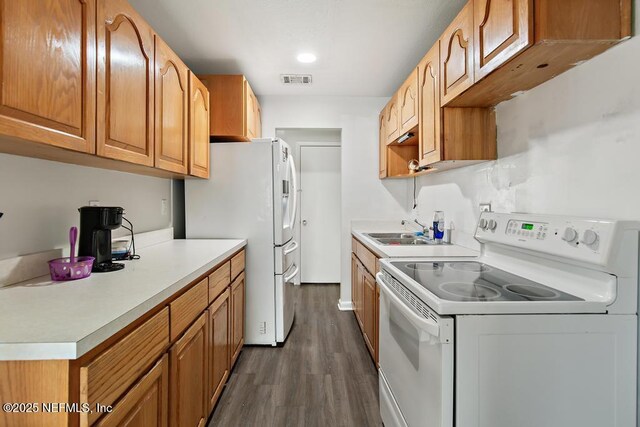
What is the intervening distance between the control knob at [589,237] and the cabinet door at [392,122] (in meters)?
1.76

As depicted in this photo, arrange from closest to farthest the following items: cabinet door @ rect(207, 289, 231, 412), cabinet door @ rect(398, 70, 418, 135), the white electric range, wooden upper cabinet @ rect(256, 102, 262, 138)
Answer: the white electric range
cabinet door @ rect(207, 289, 231, 412)
cabinet door @ rect(398, 70, 418, 135)
wooden upper cabinet @ rect(256, 102, 262, 138)

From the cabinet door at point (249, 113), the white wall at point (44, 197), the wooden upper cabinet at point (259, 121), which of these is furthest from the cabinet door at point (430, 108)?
the white wall at point (44, 197)

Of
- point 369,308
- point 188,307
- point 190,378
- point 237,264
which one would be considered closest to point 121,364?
point 188,307

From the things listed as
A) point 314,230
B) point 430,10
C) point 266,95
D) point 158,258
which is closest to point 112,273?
point 158,258

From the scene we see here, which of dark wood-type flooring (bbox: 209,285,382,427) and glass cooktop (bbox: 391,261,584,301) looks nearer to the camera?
glass cooktop (bbox: 391,261,584,301)

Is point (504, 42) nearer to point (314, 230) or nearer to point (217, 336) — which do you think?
point (217, 336)

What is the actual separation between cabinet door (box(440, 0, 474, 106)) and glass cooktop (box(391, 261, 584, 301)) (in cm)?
87

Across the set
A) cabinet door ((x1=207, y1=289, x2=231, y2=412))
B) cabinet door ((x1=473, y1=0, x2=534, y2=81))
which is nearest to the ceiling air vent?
cabinet door ((x1=473, y1=0, x2=534, y2=81))

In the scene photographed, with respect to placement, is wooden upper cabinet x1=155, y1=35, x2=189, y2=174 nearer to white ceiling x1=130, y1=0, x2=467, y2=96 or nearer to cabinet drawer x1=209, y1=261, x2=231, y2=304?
white ceiling x1=130, y1=0, x2=467, y2=96

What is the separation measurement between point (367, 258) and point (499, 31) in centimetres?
157

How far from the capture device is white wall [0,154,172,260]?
1.14 m

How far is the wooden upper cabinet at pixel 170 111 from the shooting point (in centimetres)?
163

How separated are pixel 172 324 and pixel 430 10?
2.14 m

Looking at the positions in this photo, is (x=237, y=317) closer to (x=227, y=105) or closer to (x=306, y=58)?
(x=227, y=105)
